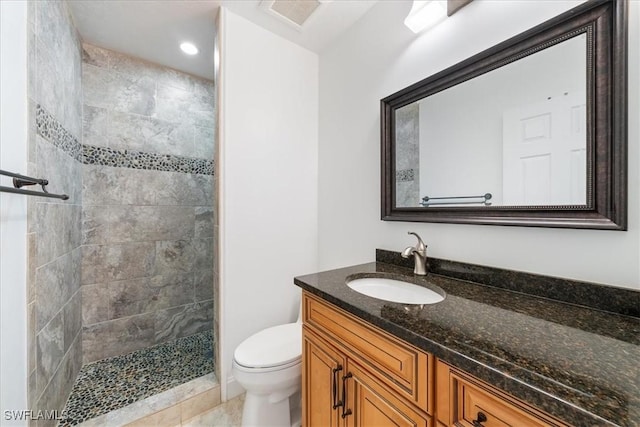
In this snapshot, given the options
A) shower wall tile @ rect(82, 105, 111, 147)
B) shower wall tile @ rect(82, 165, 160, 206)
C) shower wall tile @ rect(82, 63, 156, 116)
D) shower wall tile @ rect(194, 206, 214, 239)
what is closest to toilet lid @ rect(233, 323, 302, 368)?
shower wall tile @ rect(194, 206, 214, 239)

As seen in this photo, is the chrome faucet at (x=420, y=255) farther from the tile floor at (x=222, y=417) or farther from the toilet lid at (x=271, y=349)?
the tile floor at (x=222, y=417)

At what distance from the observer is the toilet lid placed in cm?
125

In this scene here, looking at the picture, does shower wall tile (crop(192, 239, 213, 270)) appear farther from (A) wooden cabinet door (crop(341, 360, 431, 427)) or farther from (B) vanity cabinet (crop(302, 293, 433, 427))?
(A) wooden cabinet door (crop(341, 360, 431, 427))

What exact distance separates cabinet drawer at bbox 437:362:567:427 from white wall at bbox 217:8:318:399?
1.34m

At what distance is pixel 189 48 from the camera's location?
2.00m

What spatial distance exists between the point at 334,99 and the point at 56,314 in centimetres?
213

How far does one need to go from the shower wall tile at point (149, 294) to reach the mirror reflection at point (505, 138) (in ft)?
6.81

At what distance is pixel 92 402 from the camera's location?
1.51 m

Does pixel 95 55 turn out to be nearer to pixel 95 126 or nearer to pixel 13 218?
pixel 95 126

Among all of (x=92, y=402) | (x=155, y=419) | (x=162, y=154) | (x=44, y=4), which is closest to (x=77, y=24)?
(x=44, y=4)

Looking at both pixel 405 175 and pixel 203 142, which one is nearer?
pixel 405 175

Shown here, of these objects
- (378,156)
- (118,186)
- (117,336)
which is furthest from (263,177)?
(117,336)

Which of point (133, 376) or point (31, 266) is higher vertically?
point (31, 266)

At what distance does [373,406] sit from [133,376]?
1.86 m
